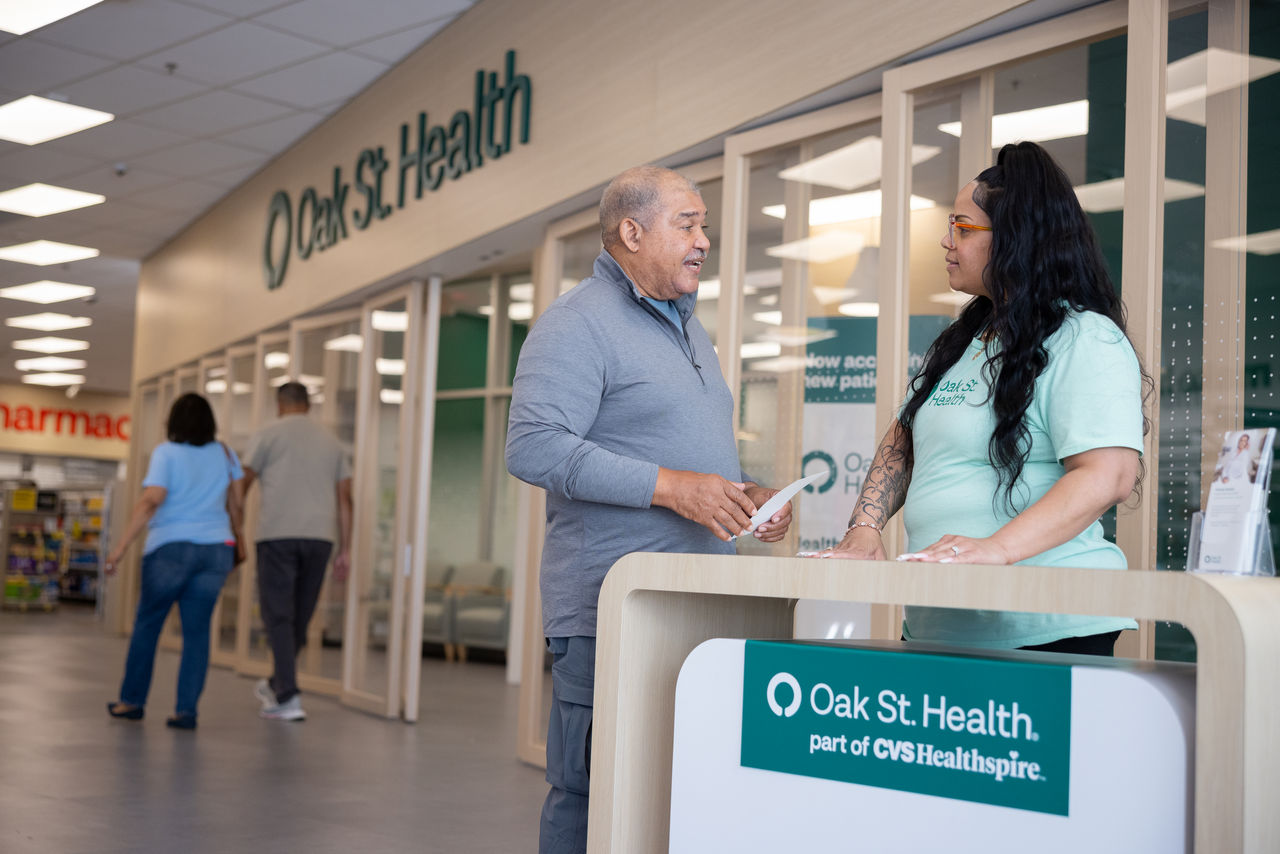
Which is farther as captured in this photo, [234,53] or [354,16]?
[234,53]

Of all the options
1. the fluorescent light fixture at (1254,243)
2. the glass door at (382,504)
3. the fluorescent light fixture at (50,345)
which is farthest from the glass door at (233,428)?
the fluorescent light fixture at (1254,243)

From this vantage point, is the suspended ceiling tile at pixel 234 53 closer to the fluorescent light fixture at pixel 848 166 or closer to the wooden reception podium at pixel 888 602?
the fluorescent light fixture at pixel 848 166

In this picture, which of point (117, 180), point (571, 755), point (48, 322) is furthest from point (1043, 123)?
point (48, 322)

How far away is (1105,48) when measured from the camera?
3088mm

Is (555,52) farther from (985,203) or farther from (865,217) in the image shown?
(985,203)

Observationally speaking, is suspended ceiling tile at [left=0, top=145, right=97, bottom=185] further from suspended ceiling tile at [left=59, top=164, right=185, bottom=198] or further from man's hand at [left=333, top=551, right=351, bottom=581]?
man's hand at [left=333, top=551, right=351, bottom=581]

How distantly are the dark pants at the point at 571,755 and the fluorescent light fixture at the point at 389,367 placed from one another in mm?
5057

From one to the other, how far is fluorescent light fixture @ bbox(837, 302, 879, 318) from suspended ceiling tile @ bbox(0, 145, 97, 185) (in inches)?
275

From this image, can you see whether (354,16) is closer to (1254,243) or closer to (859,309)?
(859,309)

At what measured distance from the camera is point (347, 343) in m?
7.84

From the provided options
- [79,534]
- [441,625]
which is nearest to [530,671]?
[441,625]

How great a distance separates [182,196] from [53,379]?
40.8 feet

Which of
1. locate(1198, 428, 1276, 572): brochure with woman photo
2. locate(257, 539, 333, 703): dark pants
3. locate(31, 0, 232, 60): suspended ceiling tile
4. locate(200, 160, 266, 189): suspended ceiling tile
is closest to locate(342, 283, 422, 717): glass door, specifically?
locate(257, 539, 333, 703): dark pants

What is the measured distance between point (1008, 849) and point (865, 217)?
9.02ft
